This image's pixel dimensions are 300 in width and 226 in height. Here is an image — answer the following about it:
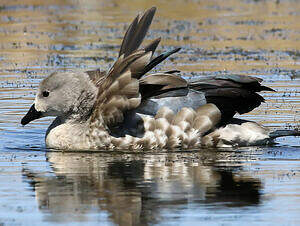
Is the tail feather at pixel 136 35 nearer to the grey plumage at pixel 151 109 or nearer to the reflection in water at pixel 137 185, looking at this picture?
the grey plumage at pixel 151 109

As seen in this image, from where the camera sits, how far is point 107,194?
7852 millimetres

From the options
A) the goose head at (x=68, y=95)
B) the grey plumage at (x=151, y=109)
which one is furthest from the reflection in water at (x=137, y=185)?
the goose head at (x=68, y=95)

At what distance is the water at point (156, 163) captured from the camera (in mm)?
7258

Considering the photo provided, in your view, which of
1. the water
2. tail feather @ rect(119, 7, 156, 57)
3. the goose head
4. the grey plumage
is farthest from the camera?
tail feather @ rect(119, 7, 156, 57)

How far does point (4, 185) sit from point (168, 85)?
2.48m

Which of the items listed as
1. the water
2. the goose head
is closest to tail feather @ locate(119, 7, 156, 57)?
Answer: the goose head

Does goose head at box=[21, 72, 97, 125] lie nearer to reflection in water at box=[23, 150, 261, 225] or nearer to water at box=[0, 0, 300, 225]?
water at box=[0, 0, 300, 225]

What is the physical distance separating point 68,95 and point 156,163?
5.35ft

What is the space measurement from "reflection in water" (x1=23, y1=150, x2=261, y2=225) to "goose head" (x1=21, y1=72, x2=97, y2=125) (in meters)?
0.62

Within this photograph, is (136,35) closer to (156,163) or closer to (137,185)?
(156,163)

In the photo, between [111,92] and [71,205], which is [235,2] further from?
[71,205]

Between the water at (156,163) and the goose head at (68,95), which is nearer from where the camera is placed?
the water at (156,163)

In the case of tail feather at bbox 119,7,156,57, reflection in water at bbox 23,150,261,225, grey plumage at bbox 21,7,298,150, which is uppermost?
tail feather at bbox 119,7,156,57

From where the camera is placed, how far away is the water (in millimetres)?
7258
